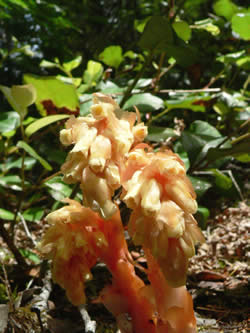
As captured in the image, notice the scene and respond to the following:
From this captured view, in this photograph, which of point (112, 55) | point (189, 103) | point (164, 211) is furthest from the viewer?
point (112, 55)

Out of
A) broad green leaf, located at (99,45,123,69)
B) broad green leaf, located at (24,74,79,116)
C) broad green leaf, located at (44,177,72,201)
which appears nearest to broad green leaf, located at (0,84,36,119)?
broad green leaf, located at (24,74,79,116)

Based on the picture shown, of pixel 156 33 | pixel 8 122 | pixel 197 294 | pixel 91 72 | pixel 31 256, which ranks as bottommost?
pixel 31 256

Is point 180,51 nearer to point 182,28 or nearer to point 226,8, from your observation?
point 182,28

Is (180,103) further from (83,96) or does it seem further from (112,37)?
(112,37)

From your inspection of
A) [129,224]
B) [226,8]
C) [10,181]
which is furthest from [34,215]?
[226,8]

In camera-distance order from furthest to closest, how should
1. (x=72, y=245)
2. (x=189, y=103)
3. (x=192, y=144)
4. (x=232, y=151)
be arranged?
(x=189, y=103) → (x=192, y=144) → (x=232, y=151) → (x=72, y=245)

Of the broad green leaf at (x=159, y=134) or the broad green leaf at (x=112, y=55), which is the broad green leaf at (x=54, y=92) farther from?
the broad green leaf at (x=112, y=55)

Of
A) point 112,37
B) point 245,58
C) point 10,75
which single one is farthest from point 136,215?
point 112,37
